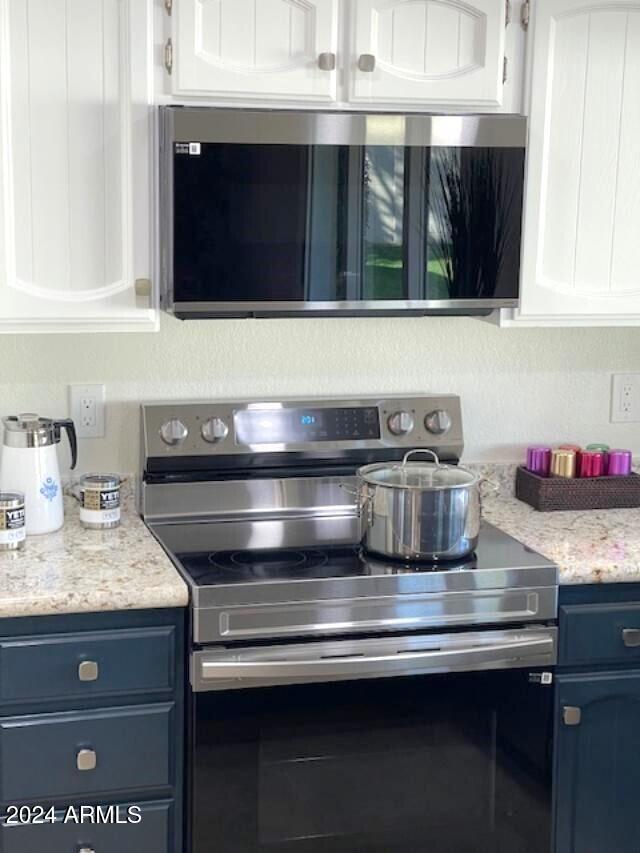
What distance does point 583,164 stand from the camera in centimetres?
270

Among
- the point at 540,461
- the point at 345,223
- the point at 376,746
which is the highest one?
the point at 345,223

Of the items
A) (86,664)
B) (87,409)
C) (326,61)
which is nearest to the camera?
(86,664)

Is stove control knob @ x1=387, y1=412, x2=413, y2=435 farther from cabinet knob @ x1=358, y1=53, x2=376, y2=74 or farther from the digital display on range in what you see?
cabinet knob @ x1=358, y1=53, x2=376, y2=74

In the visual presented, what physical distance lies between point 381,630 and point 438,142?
94 centimetres

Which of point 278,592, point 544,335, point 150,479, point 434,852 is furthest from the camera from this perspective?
point 544,335

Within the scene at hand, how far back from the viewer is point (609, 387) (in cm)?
315

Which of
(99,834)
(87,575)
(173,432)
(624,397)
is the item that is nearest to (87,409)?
(173,432)

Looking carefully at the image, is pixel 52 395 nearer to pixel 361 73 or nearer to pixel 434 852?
pixel 361 73

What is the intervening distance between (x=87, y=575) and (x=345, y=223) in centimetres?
83

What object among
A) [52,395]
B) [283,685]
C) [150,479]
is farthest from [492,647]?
[52,395]

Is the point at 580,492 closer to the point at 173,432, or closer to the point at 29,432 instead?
the point at 173,432

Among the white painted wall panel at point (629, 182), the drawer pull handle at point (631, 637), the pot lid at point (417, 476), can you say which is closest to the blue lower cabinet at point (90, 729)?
the pot lid at point (417, 476)

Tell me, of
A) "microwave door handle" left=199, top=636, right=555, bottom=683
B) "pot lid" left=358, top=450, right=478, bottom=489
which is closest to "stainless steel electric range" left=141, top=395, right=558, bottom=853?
"microwave door handle" left=199, top=636, right=555, bottom=683

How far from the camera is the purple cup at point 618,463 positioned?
3012mm
